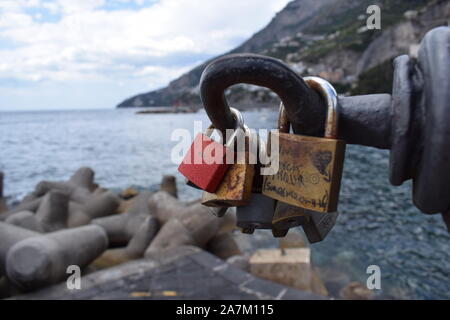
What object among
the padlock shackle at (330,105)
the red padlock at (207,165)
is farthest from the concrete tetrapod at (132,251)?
the padlock shackle at (330,105)

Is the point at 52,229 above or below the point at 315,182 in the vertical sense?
below

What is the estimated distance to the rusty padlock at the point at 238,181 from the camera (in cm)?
76

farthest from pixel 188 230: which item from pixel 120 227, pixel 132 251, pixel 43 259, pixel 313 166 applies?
pixel 313 166

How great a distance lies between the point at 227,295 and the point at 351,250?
16.7 feet

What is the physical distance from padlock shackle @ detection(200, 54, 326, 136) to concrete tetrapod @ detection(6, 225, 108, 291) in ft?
16.9

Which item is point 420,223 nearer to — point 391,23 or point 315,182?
point 315,182

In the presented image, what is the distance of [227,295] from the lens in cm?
465

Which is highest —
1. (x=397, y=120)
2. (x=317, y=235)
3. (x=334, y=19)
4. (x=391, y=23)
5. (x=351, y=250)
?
(x=334, y=19)

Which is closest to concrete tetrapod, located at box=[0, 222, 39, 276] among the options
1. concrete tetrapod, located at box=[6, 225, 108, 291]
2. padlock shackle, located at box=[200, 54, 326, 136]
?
concrete tetrapod, located at box=[6, 225, 108, 291]

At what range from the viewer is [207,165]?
0.81 metres

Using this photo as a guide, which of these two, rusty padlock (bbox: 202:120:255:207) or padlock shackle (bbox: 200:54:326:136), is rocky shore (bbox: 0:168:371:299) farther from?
padlock shackle (bbox: 200:54:326:136)

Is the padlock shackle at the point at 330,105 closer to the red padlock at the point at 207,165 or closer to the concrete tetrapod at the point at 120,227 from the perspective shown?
the red padlock at the point at 207,165

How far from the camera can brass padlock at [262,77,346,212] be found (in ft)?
2.15
